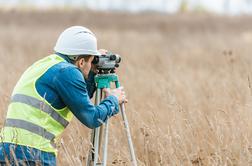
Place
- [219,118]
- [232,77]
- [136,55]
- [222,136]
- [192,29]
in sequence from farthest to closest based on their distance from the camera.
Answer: [192,29], [136,55], [232,77], [219,118], [222,136]

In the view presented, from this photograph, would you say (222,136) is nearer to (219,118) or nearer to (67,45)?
(219,118)

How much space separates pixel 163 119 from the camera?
5500mm

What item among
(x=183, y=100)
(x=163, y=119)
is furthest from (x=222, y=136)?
(x=183, y=100)

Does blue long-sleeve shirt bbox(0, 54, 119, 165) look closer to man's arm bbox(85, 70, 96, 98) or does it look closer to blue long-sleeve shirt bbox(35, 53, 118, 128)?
blue long-sleeve shirt bbox(35, 53, 118, 128)

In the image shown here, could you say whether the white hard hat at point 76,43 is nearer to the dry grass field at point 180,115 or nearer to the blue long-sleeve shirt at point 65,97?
the blue long-sleeve shirt at point 65,97

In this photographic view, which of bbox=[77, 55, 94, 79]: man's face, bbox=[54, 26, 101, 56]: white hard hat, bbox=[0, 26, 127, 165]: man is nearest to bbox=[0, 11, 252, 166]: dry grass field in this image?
bbox=[0, 26, 127, 165]: man

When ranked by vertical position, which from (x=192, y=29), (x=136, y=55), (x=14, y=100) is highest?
(x=192, y=29)

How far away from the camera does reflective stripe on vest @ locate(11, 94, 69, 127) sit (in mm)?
3691

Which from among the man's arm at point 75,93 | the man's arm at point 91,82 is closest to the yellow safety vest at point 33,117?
the man's arm at point 75,93

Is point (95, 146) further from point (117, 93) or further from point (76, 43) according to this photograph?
point (76, 43)

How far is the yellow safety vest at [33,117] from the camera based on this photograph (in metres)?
3.69

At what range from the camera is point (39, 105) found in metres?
3.71

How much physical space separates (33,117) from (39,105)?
0.24 feet

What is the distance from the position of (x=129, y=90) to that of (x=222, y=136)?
9.66 feet
